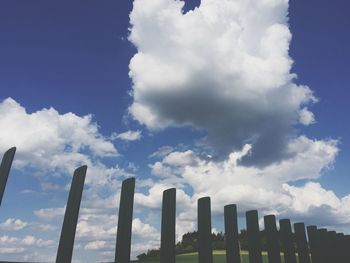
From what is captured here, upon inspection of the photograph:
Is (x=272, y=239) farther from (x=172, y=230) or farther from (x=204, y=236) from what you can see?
(x=172, y=230)

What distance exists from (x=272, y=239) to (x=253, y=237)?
54 cm

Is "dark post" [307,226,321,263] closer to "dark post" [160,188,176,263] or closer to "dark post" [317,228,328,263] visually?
"dark post" [317,228,328,263]

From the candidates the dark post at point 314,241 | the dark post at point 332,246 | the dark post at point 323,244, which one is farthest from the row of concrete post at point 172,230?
the dark post at point 332,246

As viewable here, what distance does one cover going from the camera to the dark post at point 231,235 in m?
3.85

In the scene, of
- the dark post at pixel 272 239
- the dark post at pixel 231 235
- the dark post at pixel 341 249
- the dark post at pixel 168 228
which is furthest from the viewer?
the dark post at pixel 341 249

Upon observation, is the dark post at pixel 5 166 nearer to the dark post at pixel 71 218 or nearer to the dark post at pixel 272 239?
the dark post at pixel 71 218

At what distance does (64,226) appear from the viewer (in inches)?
107

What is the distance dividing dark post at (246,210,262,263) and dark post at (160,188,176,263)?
1.32 metres

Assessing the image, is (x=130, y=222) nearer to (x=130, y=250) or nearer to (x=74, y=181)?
(x=130, y=250)

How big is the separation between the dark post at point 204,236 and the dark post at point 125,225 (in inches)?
31.2

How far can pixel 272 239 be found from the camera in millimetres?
4648

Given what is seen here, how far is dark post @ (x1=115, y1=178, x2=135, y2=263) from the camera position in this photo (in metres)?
2.97

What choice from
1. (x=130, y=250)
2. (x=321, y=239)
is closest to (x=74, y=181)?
(x=130, y=250)

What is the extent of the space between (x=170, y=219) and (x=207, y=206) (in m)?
0.49
